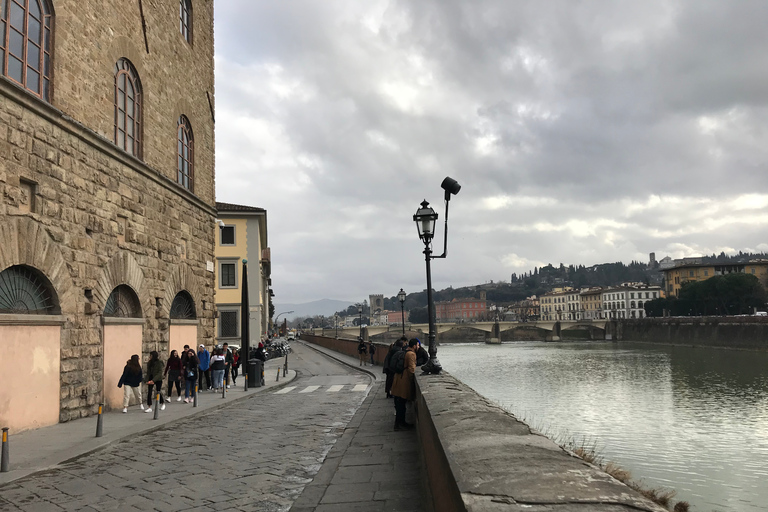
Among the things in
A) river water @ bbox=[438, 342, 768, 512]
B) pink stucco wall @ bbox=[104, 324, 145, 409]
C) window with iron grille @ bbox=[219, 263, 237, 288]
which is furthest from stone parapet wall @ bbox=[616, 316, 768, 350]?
pink stucco wall @ bbox=[104, 324, 145, 409]

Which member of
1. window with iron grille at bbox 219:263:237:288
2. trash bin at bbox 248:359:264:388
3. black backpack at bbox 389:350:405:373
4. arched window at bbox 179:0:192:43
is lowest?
trash bin at bbox 248:359:264:388

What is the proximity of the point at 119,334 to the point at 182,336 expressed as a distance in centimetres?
404

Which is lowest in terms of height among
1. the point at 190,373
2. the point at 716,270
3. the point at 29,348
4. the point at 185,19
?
the point at 190,373

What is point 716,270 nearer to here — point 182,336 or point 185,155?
point 185,155

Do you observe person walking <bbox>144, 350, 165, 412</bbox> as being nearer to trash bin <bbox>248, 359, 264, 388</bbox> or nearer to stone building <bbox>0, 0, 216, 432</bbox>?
stone building <bbox>0, 0, 216, 432</bbox>

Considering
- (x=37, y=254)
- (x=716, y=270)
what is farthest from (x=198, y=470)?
(x=716, y=270)

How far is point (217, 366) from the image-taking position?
1884 cm

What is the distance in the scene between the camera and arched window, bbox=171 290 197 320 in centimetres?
1741

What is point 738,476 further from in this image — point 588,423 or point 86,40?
point 86,40

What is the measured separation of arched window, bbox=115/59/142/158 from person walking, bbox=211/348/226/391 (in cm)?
678

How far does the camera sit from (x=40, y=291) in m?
11.2

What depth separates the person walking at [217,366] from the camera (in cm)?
1883

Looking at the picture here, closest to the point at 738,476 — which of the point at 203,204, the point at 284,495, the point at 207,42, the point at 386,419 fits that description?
the point at 386,419

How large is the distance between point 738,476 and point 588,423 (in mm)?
6453
